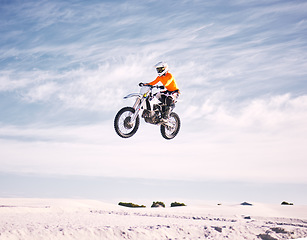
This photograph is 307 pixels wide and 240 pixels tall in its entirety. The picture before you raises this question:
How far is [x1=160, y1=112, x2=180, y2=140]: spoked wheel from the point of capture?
1375 cm

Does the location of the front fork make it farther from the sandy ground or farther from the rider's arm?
the sandy ground

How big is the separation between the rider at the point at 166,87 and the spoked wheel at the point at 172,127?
1.62 ft

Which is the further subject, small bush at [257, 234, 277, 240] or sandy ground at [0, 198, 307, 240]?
small bush at [257, 234, 277, 240]

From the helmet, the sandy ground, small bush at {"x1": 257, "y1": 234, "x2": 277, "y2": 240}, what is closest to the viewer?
the helmet

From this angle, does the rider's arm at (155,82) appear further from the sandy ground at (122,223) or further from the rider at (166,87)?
the sandy ground at (122,223)

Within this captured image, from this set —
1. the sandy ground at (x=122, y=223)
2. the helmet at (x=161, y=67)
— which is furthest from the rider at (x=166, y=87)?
the sandy ground at (x=122, y=223)

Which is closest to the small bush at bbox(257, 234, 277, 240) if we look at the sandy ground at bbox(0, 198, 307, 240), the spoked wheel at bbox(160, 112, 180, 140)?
the sandy ground at bbox(0, 198, 307, 240)

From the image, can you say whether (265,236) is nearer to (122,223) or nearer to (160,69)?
(122,223)

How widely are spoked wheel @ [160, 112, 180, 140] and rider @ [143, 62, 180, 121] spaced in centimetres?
49

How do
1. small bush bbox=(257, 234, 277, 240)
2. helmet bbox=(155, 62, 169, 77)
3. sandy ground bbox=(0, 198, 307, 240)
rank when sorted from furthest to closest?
1. small bush bbox=(257, 234, 277, 240)
2. sandy ground bbox=(0, 198, 307, 240)
3. helmet bbox=(155, 62, 169, 77)

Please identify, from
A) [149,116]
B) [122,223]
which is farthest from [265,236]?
[149,116]

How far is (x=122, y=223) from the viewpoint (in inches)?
866

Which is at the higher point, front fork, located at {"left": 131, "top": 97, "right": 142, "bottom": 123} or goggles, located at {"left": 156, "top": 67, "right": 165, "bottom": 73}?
goggles, located at {"left": 156, "top": 67, "right": 165, "bottom": 73}

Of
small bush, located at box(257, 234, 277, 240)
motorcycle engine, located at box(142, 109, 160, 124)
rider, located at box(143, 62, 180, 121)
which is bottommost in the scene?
small bush, located at box(257, 234, 277, 240)
